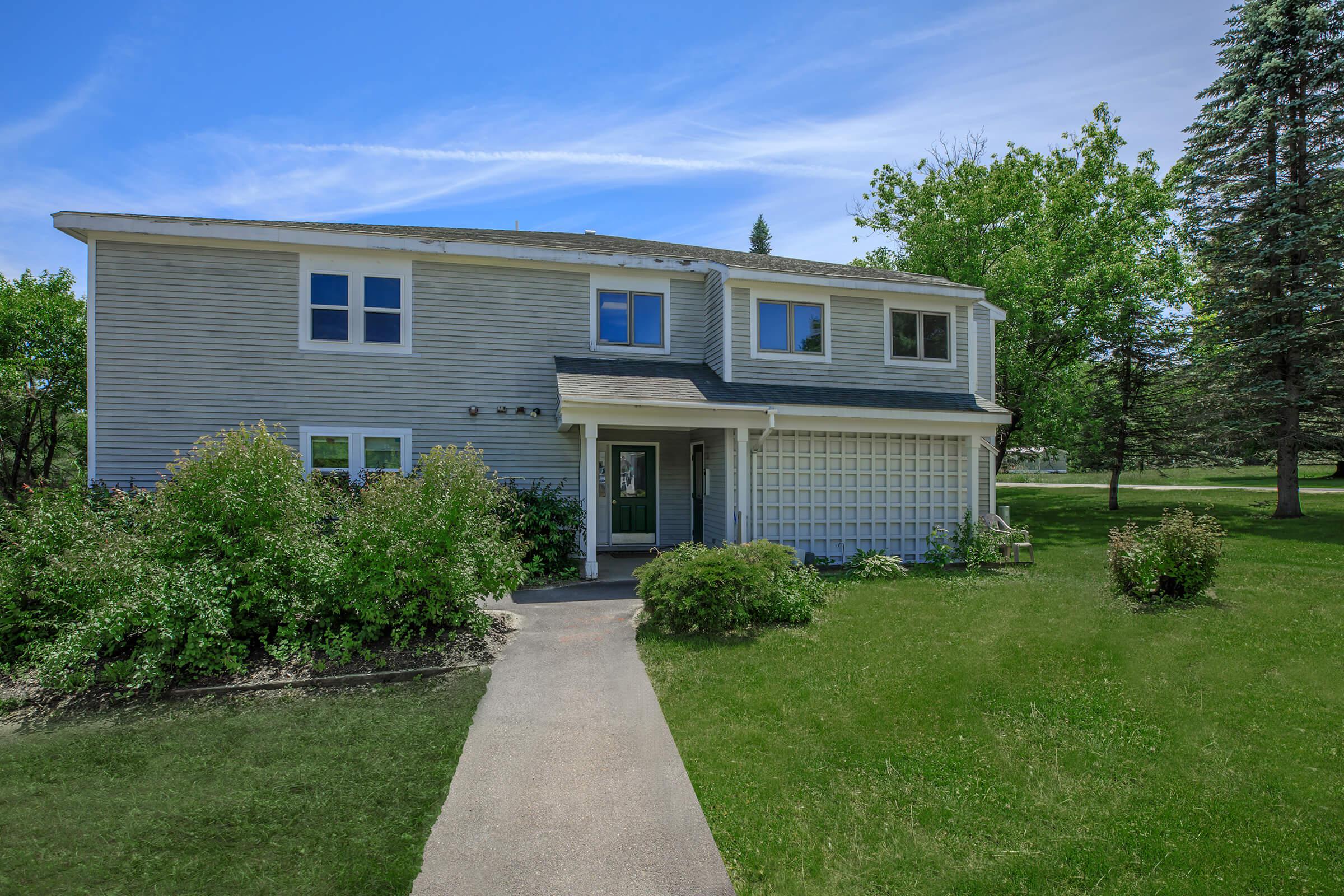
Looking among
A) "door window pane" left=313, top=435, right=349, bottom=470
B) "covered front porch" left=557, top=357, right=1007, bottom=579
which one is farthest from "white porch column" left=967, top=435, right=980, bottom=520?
"door window pane" left=313, top=435, right=349, bottom=470

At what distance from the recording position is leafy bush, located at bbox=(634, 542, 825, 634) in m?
7.20

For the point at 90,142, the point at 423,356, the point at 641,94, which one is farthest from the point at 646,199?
the point at 90,142

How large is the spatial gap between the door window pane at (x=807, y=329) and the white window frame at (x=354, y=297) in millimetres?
7318

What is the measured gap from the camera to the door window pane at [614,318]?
40.4 ft

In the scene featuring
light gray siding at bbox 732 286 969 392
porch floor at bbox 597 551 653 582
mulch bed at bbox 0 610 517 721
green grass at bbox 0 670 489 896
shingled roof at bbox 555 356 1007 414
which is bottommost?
green grass at bbox 0 670 489 896

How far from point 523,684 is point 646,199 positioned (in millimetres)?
15645

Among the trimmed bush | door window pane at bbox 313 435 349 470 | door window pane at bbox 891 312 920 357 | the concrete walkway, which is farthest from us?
the concrete walkway

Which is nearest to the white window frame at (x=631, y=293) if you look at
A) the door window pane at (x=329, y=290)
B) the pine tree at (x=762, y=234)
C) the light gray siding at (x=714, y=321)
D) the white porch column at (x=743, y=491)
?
the light gray siding at (x=714, y=321)

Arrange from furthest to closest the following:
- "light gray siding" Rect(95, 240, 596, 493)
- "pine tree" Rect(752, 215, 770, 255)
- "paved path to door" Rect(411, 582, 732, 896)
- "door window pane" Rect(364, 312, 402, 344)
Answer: "pine tree" Rect(752, 215, 770, 255) → "door window pane" Rect(364, 312, 402, 344) → "light gray siding" Rect(95, 240, 596, 493) → "paved path to door" Rect(411, 582, 732, 896)

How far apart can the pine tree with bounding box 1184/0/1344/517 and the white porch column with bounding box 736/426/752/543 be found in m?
16.1

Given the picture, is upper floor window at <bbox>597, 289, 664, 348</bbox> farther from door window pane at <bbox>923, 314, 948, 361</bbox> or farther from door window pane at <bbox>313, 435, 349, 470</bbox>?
door window pane at <bbox>923, 314, 948, 361</bbox>

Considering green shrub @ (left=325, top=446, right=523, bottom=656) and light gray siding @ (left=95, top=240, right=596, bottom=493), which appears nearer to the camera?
green shrub @ (left=325, top=446, right=523, bottom=656)

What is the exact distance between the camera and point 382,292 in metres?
11.2

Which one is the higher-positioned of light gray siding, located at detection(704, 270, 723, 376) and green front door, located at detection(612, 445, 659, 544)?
light gray siding, located at detection(704, 270, 723, 376)
